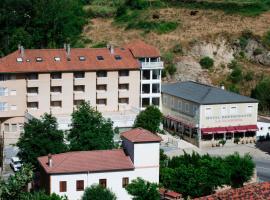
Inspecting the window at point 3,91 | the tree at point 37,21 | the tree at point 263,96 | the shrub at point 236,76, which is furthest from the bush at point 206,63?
the window at point 3,91

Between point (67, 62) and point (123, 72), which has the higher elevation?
point (67, 62)

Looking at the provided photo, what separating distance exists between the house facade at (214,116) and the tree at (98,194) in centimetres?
2266

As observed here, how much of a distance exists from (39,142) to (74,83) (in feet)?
54.3

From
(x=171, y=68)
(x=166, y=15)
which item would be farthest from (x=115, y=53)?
(x=166, y=15)

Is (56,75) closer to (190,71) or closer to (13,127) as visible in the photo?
(13,127)

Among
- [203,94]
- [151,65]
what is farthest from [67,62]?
[203,94]

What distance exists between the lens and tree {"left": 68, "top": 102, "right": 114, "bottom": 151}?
5578 centimetres

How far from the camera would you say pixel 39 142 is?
178 feet

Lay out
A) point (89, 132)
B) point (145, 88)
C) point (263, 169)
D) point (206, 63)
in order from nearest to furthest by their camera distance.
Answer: point (89, 132) < point (263, 169) < point (145, 88) < point (206, 63)

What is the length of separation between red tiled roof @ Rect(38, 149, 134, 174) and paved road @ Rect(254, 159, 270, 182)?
1245 centimetres

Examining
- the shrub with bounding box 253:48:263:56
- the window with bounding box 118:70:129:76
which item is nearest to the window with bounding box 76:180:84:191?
the window with bounding box 118:70:129:76

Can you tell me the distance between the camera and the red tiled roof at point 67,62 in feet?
225

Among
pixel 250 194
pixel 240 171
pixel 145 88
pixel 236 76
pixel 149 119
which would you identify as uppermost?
pixel 236 76

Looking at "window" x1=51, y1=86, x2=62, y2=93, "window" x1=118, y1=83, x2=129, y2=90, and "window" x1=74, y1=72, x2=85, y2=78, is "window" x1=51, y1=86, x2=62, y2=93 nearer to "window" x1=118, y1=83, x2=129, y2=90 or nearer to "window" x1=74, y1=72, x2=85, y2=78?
"window" x1=74, y1=72, x2=85, y2=78
